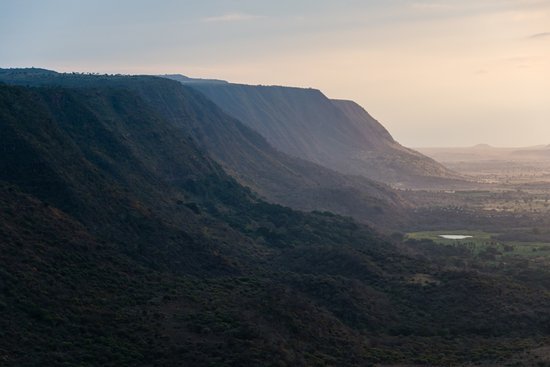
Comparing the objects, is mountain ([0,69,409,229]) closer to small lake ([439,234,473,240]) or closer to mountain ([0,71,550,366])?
small lake ([439,234,473,240])

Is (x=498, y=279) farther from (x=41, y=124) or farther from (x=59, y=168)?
(x=41, y=124)

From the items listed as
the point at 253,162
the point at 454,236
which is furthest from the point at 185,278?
the point at 253,162

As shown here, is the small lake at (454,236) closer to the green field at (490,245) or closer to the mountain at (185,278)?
the green field at (490,245)

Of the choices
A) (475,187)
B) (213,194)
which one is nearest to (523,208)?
(475,187)

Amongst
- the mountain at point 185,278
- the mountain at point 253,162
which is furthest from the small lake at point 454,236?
the mountain at point 185,278

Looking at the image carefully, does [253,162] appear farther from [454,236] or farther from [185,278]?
[185,278]

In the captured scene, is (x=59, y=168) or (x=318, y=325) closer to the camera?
(x=318, y=325)

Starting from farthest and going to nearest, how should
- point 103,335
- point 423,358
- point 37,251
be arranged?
point 37,251, point 423,358, point 103,335
